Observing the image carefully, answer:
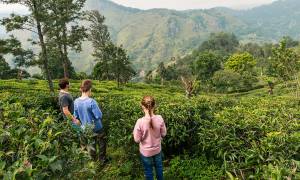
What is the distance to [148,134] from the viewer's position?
298 inches

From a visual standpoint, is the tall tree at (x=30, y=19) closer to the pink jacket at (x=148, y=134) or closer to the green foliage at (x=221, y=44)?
the pink jacket at (x=148, y=134)

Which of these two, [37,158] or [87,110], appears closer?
[37,158]

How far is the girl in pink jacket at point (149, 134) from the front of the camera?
24.4 ft

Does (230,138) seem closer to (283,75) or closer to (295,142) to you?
(295,142)

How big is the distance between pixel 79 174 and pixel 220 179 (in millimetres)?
4339

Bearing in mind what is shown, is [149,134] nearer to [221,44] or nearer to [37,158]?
[37,158]

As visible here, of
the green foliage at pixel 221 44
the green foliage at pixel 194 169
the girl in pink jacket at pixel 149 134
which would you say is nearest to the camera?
the girl in pink jacket at pixel 149 134

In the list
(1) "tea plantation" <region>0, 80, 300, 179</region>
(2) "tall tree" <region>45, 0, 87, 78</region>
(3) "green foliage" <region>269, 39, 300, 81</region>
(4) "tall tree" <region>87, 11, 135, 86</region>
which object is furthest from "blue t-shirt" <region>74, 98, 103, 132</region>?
(4) "tall tree" <region>87, 11, 135, 86</region>

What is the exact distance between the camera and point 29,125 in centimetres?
560

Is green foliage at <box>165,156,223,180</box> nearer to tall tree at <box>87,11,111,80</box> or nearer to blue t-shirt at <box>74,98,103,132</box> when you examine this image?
blue t-shirt at <box>74,98,103,132</box>

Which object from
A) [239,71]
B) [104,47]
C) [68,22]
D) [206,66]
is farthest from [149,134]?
[206,66]

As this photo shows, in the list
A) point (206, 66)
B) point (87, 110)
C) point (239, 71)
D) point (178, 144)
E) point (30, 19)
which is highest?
point (30, 19)

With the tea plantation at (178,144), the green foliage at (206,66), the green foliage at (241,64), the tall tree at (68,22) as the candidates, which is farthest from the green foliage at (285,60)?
the green foliage at (241,64)

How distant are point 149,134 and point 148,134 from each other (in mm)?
26
